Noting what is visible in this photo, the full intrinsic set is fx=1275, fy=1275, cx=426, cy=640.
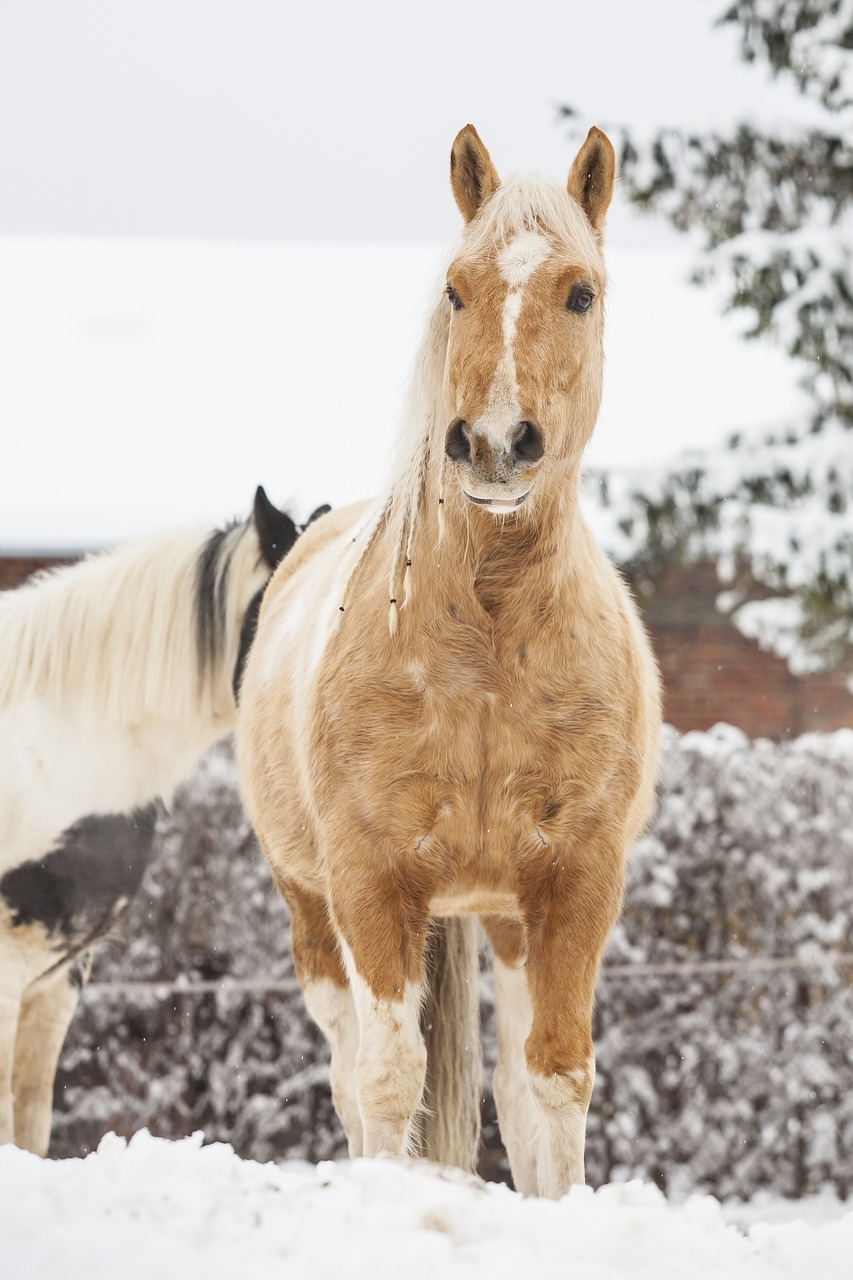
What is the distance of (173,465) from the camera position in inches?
193

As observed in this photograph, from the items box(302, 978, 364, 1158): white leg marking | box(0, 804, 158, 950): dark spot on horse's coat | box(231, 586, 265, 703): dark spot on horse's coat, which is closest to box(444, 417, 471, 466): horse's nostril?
box(302, 978, 364, 1158): white leg marking

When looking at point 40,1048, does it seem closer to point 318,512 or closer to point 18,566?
point 318,512

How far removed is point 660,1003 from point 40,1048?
87.0 inches

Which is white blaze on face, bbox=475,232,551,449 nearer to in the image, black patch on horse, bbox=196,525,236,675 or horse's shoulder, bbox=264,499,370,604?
horse's shoulder, bbox=264,499,370,604

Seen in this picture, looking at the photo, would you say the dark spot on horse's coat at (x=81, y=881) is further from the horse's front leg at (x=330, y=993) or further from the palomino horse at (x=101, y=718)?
the horse's front leg at (x=330, y=993)

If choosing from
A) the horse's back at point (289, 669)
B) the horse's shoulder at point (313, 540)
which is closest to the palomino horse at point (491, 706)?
the horse's back at point (289, 669)

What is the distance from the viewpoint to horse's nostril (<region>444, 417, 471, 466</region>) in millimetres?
1834

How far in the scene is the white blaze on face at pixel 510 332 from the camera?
1.82 meters

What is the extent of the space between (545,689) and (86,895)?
1640mm

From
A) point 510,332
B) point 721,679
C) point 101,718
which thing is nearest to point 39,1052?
point 101,718

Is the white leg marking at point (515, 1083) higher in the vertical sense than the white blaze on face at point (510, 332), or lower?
lower

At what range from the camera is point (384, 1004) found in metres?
2.05

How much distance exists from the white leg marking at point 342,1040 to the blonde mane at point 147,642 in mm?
853

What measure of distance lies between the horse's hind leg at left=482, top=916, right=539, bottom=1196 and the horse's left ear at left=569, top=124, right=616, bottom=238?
4.49ft
